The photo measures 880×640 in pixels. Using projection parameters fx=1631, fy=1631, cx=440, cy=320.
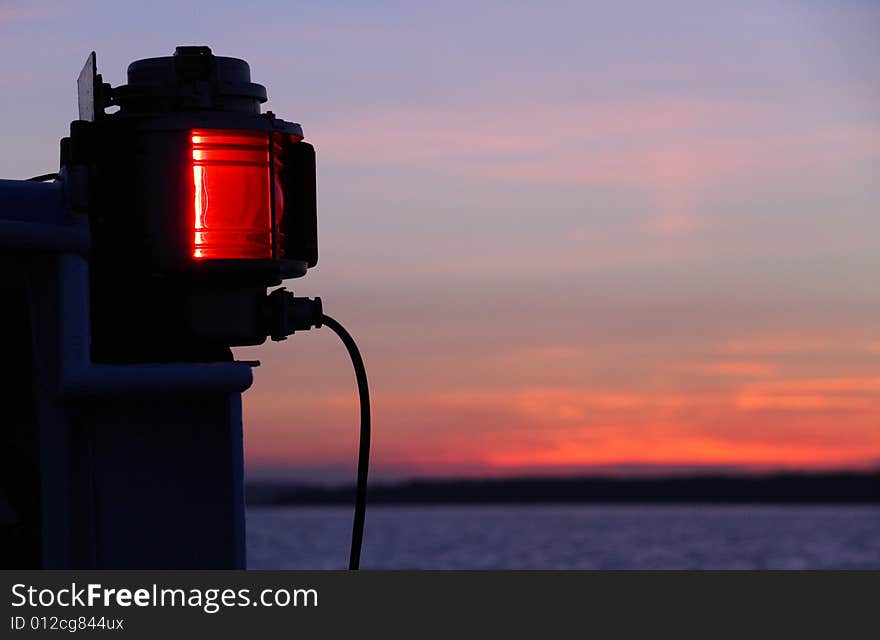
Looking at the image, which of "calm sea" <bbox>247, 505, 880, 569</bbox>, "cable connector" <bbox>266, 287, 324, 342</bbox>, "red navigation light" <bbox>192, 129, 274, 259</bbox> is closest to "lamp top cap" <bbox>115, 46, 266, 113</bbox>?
"red navigation light" <bbox>192, 129, 274, 259</bbox>

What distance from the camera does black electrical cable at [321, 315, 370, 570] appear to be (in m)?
3.90

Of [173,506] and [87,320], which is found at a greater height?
[87,320]

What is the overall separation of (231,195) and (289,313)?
1.43ft

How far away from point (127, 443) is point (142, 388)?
6.0 inches

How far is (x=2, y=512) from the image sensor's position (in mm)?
3648

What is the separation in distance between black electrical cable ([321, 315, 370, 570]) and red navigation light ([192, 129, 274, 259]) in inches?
19.2

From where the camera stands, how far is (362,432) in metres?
4.02

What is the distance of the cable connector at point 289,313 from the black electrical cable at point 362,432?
0.04m

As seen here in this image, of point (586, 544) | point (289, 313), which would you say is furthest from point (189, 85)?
point (586, 544)

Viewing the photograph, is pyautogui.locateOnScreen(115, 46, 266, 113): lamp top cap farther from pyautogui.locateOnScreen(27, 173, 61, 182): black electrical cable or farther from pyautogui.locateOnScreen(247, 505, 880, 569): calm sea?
pyautogui.locateOnScreen(247, 505, 880, 569): calm sea

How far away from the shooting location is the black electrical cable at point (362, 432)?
3902mm

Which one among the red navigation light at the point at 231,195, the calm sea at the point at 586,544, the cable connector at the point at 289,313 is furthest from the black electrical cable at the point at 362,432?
the calm sea at the point at 586,544

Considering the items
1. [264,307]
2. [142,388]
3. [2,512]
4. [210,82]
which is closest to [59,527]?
[2,512]
